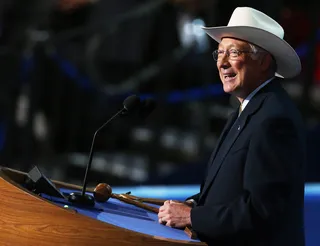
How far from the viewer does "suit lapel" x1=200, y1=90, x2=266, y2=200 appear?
2.76 m

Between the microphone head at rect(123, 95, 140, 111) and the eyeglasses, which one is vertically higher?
the eyeglasses

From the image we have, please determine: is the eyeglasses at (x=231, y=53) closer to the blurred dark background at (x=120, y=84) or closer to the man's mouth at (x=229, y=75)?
the man's mouth at (x=229, y=75)

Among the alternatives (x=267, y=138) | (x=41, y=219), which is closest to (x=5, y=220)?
(x=41, y=219)

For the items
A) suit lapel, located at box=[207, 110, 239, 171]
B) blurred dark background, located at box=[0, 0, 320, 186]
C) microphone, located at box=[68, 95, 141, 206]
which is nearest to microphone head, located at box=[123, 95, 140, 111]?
microphone, located at box=[68, 95, 141, 206]

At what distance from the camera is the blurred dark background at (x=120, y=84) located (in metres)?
6.33

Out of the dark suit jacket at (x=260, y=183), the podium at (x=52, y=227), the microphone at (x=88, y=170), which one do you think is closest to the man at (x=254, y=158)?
the dark suit jacket at (x=260, y=183)

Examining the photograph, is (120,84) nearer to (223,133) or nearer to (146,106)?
(146,106)

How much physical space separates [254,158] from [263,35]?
50 centimetres

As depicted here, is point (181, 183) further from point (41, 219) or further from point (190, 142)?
point (41, 219)

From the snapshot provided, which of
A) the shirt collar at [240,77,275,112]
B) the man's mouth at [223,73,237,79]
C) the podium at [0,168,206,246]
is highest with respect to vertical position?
the man's mouth at [223,73,237,79]

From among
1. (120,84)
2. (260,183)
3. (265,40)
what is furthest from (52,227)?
(120,84)

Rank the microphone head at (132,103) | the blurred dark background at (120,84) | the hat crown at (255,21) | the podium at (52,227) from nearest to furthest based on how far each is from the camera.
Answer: the podium at (52,227) < the hat crown at (255,21) < the microphone head at (132,103) < the blurred dark background at (120,84)

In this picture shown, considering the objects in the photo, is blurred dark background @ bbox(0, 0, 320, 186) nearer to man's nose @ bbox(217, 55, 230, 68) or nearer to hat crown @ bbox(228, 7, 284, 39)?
hat crown @ bbox(228, 7, 284, 39)

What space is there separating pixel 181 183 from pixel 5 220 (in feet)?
12.8
